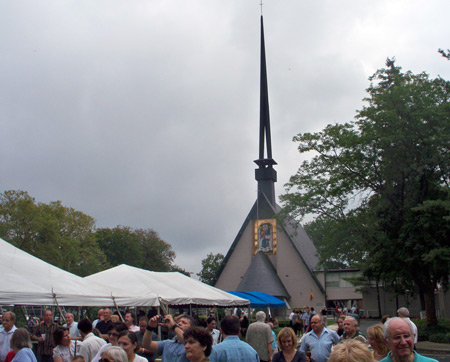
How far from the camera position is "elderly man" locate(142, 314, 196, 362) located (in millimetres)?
4906

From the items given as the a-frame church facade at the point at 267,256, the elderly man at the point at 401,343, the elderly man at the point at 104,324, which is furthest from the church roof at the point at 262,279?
the elderly man at the point at 401,343

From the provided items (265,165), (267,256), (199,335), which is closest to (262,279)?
(267,256)

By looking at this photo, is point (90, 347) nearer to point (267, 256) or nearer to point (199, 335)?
point (199, 335)

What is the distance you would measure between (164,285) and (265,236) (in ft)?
122

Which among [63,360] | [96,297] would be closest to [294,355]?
[63,360]

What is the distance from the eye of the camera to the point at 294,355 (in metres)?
5.93

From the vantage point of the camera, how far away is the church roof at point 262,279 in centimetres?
4709

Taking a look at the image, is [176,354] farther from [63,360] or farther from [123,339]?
[63,360]

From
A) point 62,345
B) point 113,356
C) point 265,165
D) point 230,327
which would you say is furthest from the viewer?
point 265,165

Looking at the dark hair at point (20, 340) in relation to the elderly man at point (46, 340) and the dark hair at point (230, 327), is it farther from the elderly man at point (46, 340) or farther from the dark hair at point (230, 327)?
the elderly man at point (46, 340)

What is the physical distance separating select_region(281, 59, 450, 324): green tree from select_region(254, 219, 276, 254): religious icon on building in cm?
2337

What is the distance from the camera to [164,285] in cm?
1669

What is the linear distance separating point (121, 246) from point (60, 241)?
25189mm

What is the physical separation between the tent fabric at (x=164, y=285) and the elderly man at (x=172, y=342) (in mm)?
9805
